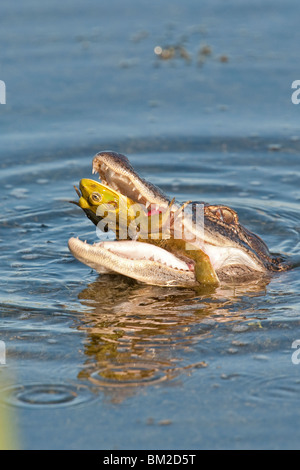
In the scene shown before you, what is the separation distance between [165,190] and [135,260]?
3.37 meters

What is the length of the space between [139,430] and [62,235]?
13.3 feet

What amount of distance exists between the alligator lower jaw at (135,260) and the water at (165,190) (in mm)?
263

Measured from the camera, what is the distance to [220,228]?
7363mm

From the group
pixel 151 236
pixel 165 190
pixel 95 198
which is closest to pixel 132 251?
pixel 151 236

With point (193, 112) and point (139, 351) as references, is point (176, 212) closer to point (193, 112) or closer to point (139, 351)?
point (139, 351)

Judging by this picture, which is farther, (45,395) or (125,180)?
(125,180)

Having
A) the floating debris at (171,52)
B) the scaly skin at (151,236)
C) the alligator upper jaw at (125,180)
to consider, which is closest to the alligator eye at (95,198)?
the scaly skin at (151,236)

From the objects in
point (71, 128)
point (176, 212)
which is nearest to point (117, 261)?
point (176, 212)

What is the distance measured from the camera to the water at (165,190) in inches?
216

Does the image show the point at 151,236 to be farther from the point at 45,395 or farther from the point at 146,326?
the point at 45,395

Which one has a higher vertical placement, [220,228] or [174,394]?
[220,228]

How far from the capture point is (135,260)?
7043mm

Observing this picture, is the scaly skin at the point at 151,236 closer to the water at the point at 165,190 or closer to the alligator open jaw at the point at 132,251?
the alligator open jaw at the point at 132,251

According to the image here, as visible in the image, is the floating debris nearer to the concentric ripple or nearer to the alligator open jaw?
the alligator open jaw
